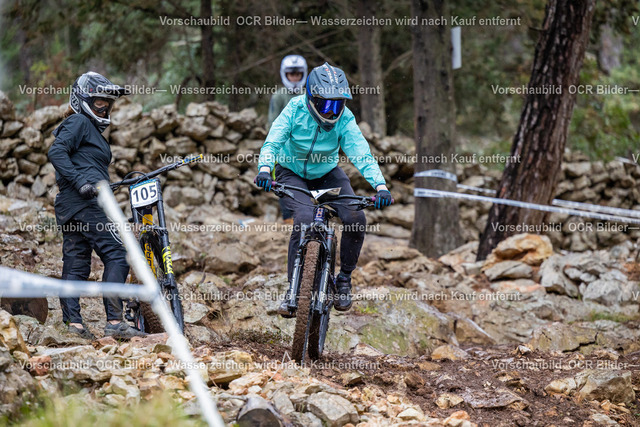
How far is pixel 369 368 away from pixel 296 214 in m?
1.35

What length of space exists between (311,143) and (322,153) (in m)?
0.14

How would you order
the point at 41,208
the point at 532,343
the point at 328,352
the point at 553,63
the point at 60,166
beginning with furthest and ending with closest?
the point at 553,63 < the point at 41,208 < the point at 532,343 < the point at 328,352 < the point at 60,166

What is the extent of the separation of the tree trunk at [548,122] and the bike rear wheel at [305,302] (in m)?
6.53

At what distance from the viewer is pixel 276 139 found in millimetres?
5613

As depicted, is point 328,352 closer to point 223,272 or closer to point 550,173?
point 223,272

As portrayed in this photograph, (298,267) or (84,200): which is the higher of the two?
(84,200)

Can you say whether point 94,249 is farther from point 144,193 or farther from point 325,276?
point 325,276

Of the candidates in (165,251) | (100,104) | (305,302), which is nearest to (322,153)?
(305,302)

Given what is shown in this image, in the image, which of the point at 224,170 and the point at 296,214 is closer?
the point at 296,214

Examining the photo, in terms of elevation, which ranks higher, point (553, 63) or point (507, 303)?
point (553, 63)

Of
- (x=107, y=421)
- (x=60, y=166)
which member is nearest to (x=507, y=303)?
(x=60, y=166)

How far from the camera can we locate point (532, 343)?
7.29 meters

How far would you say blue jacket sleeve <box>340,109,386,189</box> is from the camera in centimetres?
575

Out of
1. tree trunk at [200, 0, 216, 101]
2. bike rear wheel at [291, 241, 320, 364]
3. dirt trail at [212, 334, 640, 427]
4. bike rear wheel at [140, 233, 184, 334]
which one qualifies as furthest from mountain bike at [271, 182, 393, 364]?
tree trunk at [200, 0, 216, 101]
